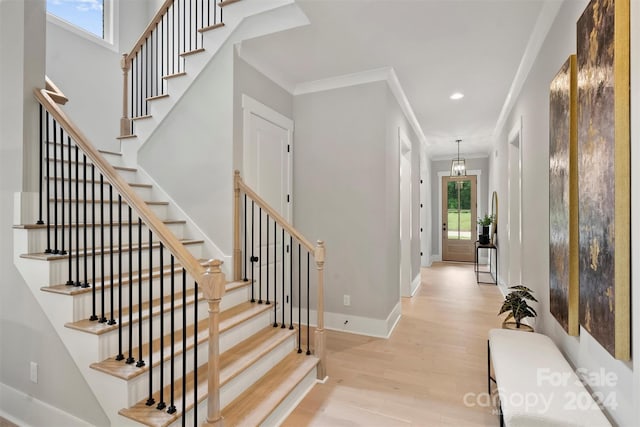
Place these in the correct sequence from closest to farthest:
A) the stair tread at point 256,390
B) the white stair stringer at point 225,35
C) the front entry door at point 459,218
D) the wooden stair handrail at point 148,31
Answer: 1. the stair tread at point 256,390
2. the white stair stringer at point 225,35
3. the wooden stair handrail at point 148,31
4. the front entry door at point 459,218

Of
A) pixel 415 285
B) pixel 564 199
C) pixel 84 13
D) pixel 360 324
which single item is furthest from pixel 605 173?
pixel 84 13

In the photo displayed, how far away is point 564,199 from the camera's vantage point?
1.97 metres

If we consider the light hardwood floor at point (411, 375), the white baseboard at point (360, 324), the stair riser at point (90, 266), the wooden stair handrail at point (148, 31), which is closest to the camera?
the stair riser at point (90, 266)

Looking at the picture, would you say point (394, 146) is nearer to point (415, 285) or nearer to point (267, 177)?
point (267, 177)

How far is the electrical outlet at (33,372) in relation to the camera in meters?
2.03

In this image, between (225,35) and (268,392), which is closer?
(268,392)

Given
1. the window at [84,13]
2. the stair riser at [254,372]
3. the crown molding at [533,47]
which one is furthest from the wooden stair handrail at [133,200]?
the crown molding at [533,47]

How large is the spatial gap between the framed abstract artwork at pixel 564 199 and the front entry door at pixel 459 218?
6689 mm

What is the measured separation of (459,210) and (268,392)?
780 centimetres

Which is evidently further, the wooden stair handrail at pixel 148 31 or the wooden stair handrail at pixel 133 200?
the wooden stair handrail at pixel 148 31

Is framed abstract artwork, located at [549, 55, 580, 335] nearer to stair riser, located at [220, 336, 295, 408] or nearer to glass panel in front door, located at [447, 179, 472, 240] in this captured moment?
stair riser, located at [220, 336, 295, 408]

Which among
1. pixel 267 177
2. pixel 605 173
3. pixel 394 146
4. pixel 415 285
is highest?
pixel 394 146

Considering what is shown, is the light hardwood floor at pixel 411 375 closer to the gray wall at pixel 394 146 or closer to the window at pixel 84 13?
the gray wall at pixel 394 146

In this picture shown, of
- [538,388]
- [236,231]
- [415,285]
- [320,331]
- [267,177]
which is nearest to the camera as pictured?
[538,388]
